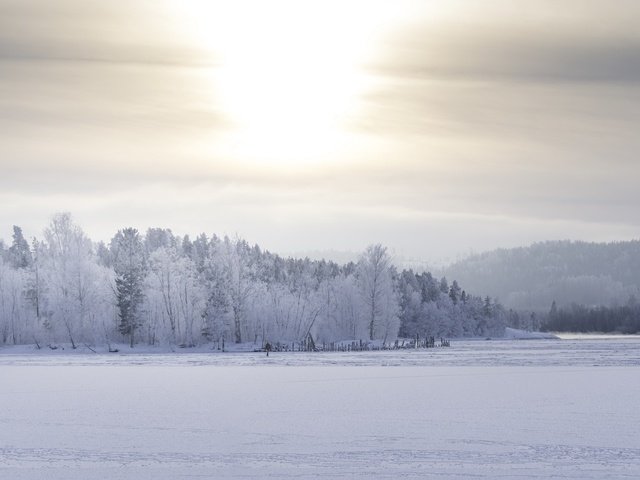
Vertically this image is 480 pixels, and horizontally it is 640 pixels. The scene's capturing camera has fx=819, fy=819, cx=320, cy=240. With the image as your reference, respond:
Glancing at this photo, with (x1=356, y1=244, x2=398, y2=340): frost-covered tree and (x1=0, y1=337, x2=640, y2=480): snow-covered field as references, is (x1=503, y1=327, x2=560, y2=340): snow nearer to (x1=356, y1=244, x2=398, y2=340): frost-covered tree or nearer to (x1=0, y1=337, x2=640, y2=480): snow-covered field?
(x1=356, y1=244, x2=398, y2=340): frost-covered tree

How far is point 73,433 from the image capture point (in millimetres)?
22375

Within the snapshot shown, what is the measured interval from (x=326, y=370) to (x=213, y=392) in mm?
15011

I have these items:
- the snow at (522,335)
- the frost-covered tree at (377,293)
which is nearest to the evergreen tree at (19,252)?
the frost-covered tree at (377,293)

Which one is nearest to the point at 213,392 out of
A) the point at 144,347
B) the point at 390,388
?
the point at 390,388

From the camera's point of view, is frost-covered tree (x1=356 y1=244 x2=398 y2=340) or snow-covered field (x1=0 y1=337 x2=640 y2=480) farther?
frost-covered tree (x1=356 y1=244 x2=398 y2=340)

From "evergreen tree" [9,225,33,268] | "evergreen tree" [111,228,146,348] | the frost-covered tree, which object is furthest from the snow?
"evergreen tree" [9,225,33,268]

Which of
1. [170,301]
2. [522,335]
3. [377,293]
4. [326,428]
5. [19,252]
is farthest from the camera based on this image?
[522,335]

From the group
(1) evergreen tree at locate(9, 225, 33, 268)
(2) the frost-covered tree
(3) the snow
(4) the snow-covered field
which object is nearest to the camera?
(4) the snow-covered field

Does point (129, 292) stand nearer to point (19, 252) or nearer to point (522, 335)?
point (19, 252)

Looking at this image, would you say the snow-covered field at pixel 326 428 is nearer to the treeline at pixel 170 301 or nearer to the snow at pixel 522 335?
the treeline at pixel 170 301

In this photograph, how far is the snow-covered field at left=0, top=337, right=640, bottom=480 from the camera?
17.5m

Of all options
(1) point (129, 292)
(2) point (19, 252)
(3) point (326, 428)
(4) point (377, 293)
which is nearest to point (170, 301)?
(1) point (129, 292)

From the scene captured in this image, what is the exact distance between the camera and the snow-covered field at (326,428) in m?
17.5

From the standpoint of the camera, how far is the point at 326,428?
74.5 ft
